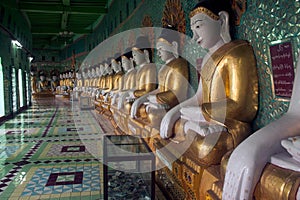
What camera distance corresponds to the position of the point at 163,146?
260 cm

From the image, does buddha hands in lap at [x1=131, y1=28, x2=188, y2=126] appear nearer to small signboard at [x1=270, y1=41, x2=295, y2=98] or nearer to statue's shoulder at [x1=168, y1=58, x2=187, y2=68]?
statue's shoulder at [x1=168, y1=58, x2=187, y2=68]

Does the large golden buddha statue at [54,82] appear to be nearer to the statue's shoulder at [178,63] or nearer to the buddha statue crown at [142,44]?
the buddha statue crown at [142,44]

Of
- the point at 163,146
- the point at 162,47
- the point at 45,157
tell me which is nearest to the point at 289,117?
the point at 163,146

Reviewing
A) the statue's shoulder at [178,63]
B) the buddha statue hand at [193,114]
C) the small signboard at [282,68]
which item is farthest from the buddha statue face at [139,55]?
the small signboard at [282,68]

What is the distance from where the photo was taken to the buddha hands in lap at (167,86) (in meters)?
3.28

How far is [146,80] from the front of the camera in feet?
15.4

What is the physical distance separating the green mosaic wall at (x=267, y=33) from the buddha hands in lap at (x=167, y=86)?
1.12 meters

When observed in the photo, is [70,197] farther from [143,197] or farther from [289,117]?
[289,117]

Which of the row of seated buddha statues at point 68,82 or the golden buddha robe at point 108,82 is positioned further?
the row of seated buddha statues at point 68,82

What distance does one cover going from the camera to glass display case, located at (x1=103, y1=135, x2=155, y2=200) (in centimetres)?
218

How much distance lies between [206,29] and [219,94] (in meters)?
0.52

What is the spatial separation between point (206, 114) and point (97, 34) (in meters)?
13.9

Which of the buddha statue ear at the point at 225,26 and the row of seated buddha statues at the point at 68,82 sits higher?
the buddha statue ear at the point at 225,26

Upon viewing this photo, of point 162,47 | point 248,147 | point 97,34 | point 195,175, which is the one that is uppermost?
point 97,34
